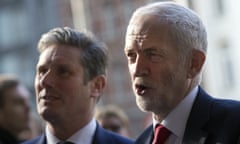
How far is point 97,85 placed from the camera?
2133 millimetres

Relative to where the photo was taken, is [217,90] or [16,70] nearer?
[217,90]

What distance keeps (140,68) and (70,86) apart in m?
0.46

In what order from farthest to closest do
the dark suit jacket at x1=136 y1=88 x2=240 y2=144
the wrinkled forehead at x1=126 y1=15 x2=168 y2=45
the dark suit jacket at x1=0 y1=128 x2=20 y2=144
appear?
the dark suit jacket at x1=0 y1=128 x2=20 y2=144 → the wrinkled forehead at x1=126 y1=15 x2=168 y2=45 → the dark suit jacket at x1=136 y1=88 x2=240 y2=144

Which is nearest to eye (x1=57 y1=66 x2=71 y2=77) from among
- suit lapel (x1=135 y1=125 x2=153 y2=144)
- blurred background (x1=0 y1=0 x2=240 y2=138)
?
suit lapel (x1=135 y1=125 x2=153 y2=144)

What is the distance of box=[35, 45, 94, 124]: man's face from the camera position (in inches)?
77.8

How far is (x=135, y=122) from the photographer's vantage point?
1552 cm

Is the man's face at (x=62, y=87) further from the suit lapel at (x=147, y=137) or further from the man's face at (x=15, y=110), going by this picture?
the man's face at (x=15, y=110)

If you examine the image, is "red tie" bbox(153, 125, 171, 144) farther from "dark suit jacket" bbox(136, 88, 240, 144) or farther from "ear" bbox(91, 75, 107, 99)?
"ear" bbox(91, 75, 107, 99)

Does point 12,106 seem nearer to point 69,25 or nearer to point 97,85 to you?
point 97,85

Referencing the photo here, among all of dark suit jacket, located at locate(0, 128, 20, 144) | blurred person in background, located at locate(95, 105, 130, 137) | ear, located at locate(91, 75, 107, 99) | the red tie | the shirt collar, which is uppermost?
the shirt collar

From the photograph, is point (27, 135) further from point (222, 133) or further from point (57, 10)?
point (57, 10)

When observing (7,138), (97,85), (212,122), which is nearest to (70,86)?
(97,85)

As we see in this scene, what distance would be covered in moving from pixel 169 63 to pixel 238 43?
9.33m

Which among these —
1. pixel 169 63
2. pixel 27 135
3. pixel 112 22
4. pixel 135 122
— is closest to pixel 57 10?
pixel 112 22
